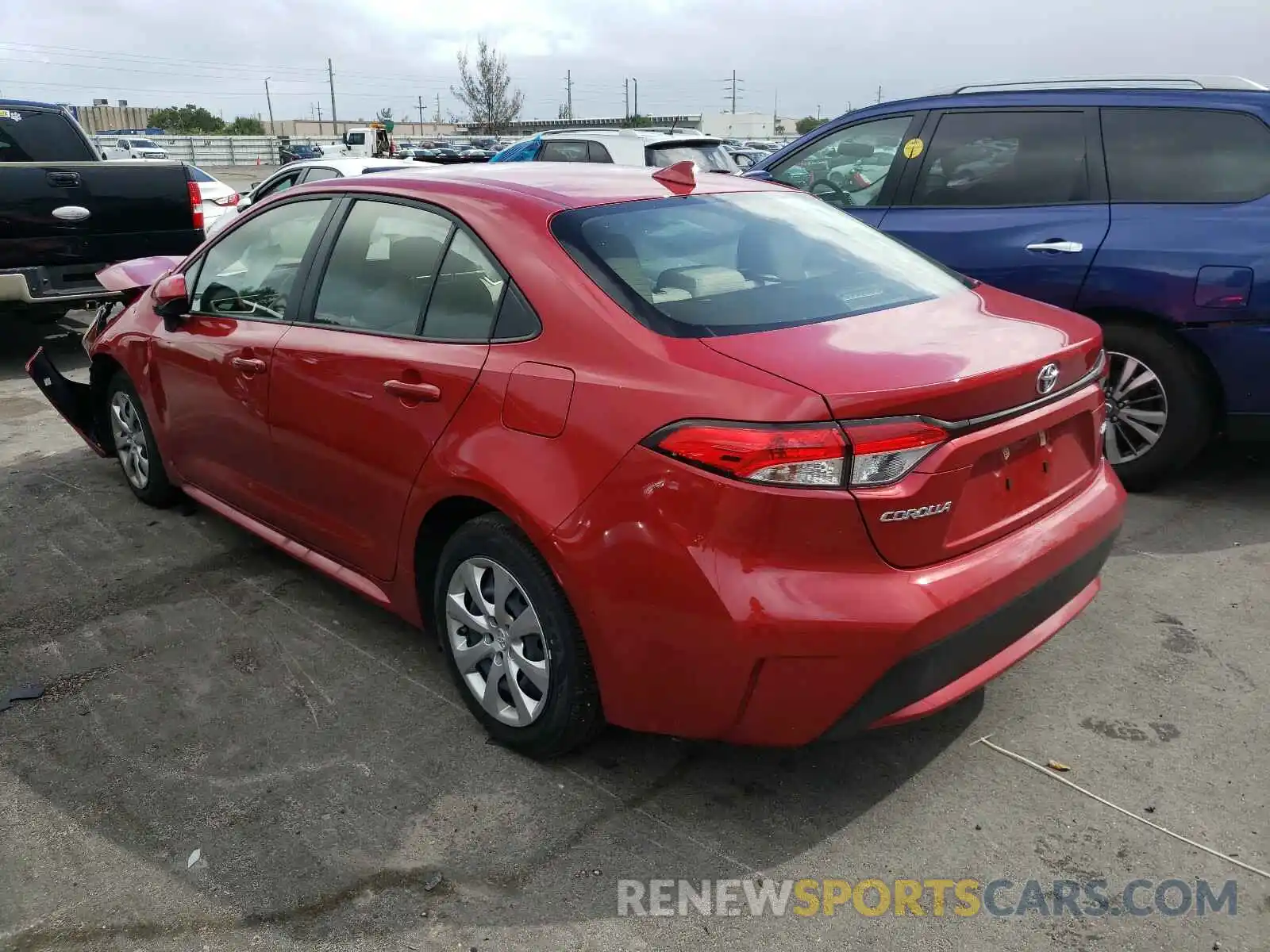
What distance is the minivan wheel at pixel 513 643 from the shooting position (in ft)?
8.71

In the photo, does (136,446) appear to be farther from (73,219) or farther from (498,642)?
(73,219)

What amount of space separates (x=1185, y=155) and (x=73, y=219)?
24.1ft

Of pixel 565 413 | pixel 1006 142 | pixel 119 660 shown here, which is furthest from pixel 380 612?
pixel 1006 142

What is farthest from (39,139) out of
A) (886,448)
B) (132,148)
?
(132,148)

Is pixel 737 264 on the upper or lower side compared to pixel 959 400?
upper

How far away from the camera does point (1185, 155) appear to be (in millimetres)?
4750

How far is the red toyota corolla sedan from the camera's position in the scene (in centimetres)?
227

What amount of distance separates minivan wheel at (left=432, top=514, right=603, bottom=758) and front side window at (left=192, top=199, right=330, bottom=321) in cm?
139

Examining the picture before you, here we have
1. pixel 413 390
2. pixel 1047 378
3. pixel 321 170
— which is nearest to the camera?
pixel 1047 378

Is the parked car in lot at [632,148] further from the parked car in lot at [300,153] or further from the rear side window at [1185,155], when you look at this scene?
the parked car in lot at [300,153]

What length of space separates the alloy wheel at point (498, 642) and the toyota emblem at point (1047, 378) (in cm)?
143

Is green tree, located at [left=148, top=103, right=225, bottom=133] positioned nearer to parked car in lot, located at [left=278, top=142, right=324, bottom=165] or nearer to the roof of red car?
parked car in lot, located at [left=278, top=142, right=324, bottom=165]

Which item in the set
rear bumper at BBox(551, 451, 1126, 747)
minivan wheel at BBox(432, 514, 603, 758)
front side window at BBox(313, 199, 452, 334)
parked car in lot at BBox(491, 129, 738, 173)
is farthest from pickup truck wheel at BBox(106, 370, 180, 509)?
parked car in lot at BBox(491, 129, 738, 173)

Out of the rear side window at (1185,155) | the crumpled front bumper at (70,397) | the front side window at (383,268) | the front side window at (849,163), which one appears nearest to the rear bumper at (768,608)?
the front side window at (383,268)
